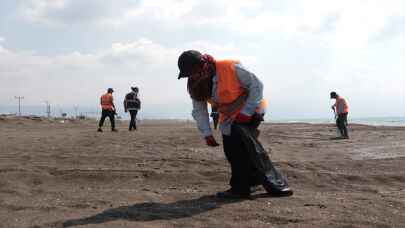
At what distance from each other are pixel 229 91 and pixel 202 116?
549mm

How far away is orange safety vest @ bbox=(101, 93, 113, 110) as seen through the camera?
61.6 feet

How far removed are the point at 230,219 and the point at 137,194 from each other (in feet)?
5.27

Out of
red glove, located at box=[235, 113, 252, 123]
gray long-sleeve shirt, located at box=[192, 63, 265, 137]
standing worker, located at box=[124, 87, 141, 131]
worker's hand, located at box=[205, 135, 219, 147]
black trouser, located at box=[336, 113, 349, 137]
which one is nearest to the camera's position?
gray long-sleeve shirt, located at box=[192, 63, 265, 137]

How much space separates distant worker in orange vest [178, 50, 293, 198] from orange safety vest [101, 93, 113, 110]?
43.8ft

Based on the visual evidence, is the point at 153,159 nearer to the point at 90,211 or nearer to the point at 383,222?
the point at 90,211

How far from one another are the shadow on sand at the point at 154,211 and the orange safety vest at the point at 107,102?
13.7m

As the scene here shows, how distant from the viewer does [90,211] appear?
5062mm

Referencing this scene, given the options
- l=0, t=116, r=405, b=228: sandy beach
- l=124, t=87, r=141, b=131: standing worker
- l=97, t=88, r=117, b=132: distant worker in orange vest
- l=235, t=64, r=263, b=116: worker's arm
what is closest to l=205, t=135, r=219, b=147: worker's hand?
l=235, t=64, r=263, b=116: worker's arm

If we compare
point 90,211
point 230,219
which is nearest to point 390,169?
point 230,219

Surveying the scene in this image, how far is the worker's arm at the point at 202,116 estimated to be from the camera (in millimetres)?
5891

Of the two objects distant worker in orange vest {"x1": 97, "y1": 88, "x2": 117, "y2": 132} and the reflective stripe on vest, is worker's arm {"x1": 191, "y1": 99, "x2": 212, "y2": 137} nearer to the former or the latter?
the reflective stripe on vest

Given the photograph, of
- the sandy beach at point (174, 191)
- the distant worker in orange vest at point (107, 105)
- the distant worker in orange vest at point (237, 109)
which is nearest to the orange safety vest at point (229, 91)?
the distant worker in orange vest at point (237, 109)

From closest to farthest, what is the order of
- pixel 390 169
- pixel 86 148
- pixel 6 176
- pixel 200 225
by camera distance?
pixel 200 225, pixel 6 176, pixel 390 169, pixel 86 148

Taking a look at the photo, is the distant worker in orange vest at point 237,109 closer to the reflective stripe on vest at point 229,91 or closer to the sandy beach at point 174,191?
the reflective stripe on vest at point 229,91
